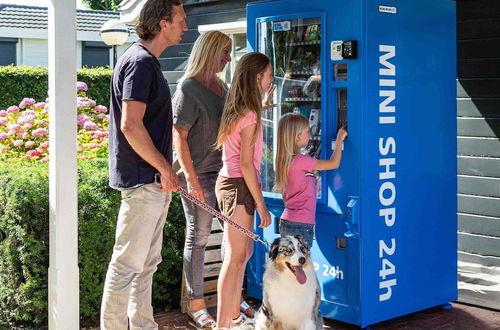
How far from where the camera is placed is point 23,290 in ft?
16.1

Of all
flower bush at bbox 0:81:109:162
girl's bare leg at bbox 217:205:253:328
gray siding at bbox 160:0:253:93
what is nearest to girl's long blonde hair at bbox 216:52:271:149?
girl's bare leg at bbox 217:205:253:328

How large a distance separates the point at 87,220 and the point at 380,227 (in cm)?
195

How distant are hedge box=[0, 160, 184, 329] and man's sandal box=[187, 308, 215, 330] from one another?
67 centimetres

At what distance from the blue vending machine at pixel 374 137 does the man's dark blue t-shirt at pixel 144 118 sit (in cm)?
141

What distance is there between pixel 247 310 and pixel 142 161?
5.96 feet

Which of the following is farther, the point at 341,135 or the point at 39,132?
the point at 39,132

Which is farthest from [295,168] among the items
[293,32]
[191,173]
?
[293,32]

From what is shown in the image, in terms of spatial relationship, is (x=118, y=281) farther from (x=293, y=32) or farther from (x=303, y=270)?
(x=293, y=32)

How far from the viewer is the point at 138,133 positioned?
378cm

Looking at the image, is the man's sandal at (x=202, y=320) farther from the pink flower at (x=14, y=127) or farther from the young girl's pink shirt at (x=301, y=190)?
the pink flower at (x=14, y=127)

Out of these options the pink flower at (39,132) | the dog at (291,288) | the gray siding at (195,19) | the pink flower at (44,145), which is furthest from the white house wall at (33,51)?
the dog at (291,288)

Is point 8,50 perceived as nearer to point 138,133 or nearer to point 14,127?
point 14,127

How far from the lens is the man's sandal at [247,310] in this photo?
533cm

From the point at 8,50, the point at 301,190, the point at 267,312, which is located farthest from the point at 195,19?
the point at 8,50
